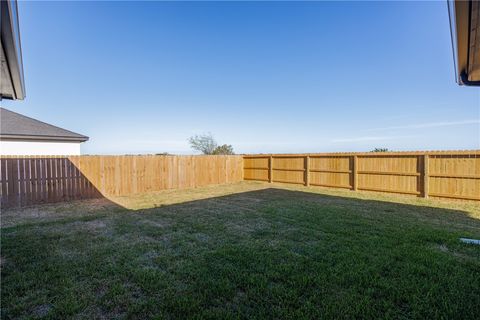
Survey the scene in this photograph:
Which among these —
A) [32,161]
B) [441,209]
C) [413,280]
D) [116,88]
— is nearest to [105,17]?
[116,88]

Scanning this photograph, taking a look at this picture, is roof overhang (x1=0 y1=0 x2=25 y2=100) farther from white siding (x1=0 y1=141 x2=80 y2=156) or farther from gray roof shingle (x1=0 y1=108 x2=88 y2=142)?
white siding (x1=0 y1=141 x2=80 y2=156)

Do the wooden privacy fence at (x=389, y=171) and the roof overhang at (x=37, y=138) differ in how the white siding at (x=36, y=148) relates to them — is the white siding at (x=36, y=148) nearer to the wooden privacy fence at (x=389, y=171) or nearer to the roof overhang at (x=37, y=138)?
the roof overhang at (x=37, y=138)

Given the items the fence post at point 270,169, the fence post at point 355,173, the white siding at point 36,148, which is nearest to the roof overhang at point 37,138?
the white siding at point 36,148

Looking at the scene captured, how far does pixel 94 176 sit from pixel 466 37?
942 centimetres

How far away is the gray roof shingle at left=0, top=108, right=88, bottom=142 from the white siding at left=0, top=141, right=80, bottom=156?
Result: 0.27m

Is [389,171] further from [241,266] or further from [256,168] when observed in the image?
[241,266]

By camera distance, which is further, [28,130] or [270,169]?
[270,169]

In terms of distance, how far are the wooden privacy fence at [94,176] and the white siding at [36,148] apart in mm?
3745

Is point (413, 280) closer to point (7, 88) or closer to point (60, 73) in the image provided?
point (7, 88)

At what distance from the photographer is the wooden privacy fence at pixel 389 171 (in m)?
6.88

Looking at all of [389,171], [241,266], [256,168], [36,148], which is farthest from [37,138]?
[389,171]

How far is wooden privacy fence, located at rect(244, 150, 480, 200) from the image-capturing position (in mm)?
6875

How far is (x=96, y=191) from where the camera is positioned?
8.23 metres

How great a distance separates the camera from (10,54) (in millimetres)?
2572
